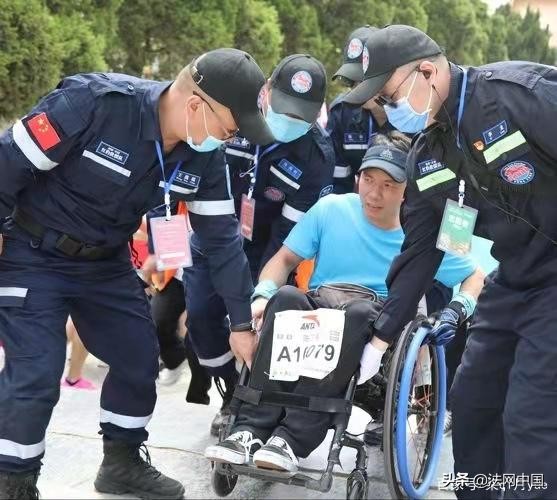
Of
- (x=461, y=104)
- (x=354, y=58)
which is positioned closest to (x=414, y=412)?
(x=461, y=104)

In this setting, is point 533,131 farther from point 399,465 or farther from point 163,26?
point 163,26

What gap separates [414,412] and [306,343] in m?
0.63

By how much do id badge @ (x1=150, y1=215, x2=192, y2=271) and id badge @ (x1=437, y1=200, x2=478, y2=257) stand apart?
869mm

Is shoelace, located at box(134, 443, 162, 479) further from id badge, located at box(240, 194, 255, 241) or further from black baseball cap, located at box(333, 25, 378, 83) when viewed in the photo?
black baseball cap, located at box(333, 25, 378, 83)

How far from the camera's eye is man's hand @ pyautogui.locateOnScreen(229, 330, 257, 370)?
2.90 m

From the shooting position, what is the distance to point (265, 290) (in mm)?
3154

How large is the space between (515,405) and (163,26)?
6200mm

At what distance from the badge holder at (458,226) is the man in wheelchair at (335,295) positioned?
426mm

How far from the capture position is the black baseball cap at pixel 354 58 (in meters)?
3.93

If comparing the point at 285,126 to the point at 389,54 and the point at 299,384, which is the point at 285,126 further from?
the point at 299,384

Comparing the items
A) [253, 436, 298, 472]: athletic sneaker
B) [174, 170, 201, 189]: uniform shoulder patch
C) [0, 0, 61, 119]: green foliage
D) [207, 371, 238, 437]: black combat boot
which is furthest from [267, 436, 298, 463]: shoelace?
[0, 0, 61, 119]: green foliage

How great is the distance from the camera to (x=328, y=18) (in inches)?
453

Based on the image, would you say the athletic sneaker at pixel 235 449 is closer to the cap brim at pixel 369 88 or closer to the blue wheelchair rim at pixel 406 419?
the blue wheelchair rim at pixel 406 419

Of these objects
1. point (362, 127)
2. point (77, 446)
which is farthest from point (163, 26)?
point (77, 446)
